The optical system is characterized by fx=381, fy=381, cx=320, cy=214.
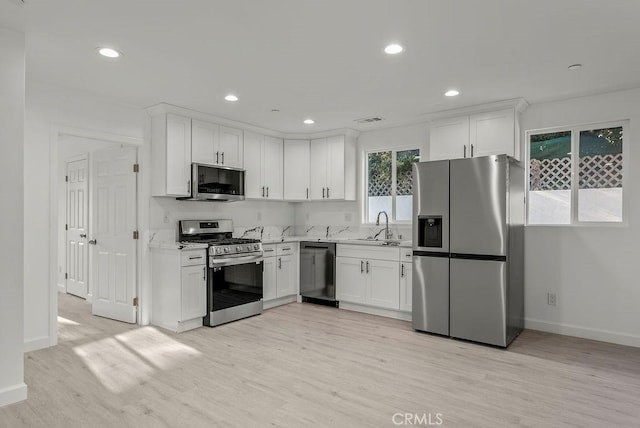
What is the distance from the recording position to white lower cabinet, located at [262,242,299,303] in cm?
512

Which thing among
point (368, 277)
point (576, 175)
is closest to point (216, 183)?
point (368, 277)

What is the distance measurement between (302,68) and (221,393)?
8.68 feet

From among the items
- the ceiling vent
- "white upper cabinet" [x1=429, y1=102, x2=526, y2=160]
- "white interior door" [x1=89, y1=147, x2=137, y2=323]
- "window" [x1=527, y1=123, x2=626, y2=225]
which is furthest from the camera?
the ceiling vent

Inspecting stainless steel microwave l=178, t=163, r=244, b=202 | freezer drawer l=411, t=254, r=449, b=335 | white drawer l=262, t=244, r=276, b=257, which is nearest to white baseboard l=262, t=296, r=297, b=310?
white drawer l=262, t=244, r=276, b=257

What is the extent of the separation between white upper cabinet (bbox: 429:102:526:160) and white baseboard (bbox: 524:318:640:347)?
187cm

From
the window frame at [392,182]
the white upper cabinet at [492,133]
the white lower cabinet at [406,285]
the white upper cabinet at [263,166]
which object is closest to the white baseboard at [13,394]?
the white upper cabinet at [263,166]

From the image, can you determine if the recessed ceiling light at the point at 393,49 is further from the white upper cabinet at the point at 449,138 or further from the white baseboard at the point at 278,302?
the white baseboard at the point at 278,302

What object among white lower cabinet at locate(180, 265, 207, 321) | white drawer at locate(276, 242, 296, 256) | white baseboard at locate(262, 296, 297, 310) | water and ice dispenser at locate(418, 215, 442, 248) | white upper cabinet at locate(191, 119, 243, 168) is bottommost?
white baseboard at locate(262, 296, 297, 310)

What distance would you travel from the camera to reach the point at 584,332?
3.98 meters

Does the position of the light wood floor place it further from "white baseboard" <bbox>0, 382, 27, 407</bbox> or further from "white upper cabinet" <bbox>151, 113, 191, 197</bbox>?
"white upper cabinet" <bbox>151, 113, 191, 197</bbox>

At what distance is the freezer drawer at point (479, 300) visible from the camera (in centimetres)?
365

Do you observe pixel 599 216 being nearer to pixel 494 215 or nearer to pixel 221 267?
pixel 494 215

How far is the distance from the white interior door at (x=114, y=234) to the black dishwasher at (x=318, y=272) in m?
2.21

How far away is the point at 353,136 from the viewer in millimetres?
5637
